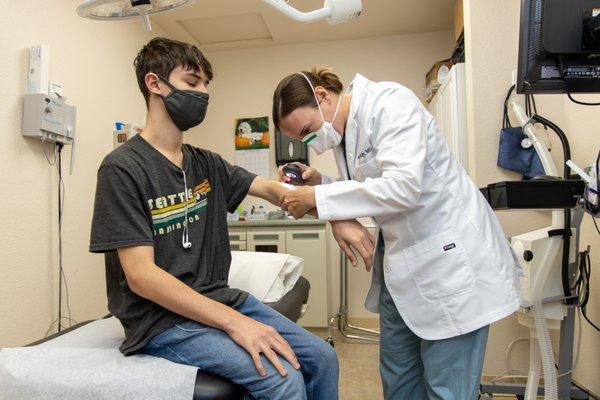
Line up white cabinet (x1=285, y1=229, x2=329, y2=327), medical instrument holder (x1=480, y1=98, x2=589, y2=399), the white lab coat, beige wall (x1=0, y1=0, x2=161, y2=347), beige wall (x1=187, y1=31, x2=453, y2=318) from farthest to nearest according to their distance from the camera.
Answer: beige wall (x1=187, y1=31, x2=453, y2=318), white cabinet (x1=285, y1=229, x2=329, y2=327), beige wall (x1=0, y1=0, x2=161, y2=347), medical instrument holder (x1=480, y1=98, x2=589, y2=399), the white lab coat

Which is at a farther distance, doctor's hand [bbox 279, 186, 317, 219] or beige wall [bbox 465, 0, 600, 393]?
beige wall [bbox 465, 0, 600, 393]

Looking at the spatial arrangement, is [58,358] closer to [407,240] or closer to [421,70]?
[407,240]

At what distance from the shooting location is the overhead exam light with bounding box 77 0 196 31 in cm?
91

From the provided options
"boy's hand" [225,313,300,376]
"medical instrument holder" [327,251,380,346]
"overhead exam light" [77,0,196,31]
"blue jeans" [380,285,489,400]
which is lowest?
"medical instrument holder" [327,251,380,346]

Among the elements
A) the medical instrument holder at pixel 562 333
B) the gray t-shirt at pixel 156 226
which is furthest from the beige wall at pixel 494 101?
the gray t-shirt at pixel 156 226

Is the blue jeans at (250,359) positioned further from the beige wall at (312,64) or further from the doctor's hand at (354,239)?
the beige wall at (312,64)

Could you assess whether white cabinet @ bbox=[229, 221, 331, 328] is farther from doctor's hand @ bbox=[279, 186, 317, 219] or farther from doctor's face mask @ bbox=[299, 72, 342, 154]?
doctor's hand @ bbox=[279, 186, 317, 219]

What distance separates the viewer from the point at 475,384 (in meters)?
1.04

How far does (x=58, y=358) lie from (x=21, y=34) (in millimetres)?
1617

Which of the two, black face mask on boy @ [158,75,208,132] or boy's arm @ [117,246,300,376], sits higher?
black face mask on boy @ [158,75,208,132]

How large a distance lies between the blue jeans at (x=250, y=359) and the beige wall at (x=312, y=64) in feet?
6.80

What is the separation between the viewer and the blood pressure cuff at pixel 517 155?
1.93m

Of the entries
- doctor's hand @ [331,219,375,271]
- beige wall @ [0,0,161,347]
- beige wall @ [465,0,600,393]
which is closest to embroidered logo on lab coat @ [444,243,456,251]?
doctor's hand @ [331,219,375,271]

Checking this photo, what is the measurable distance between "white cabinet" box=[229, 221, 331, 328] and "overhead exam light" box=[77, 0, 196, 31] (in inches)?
74.6
